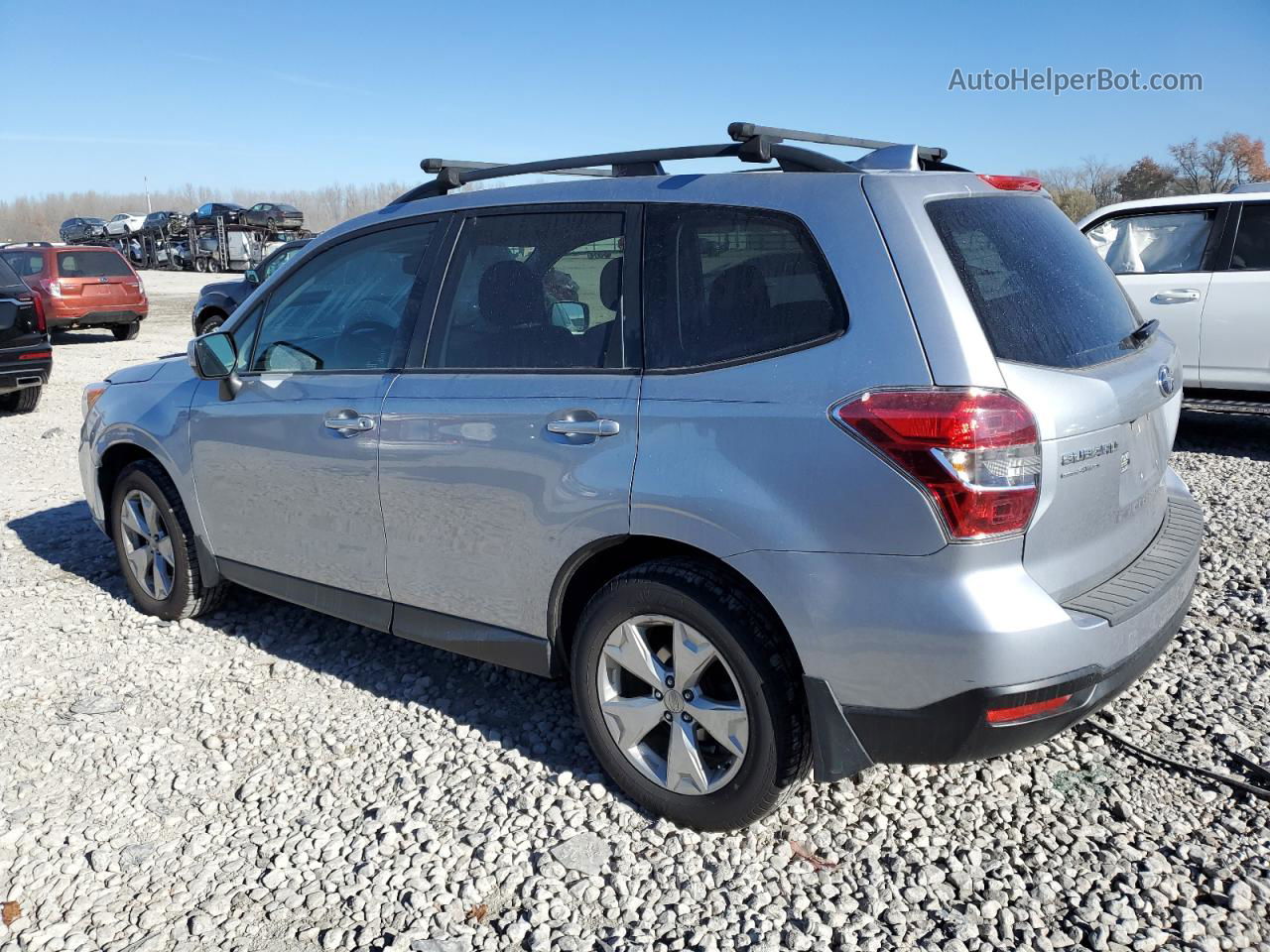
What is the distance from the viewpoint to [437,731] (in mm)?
3707

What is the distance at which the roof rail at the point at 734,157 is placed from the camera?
2.89 metres

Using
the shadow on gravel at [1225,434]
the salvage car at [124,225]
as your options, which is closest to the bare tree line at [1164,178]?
the shadow on gravel at [1225,434]

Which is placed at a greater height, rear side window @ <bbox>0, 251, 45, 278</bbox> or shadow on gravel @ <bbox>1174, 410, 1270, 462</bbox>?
rear side window @ <bbox>0, 251, 45, 278</bbox>

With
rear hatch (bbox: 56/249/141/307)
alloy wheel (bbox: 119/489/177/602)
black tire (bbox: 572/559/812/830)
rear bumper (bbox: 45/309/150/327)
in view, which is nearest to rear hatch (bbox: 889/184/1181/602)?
black tire (bbox: 572/559/812/830)

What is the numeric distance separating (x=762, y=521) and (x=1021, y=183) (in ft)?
4.39

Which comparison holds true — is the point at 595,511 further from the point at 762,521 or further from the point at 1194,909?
the point at 1194,909

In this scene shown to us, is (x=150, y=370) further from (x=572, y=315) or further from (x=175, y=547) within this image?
(x=572, y=315)

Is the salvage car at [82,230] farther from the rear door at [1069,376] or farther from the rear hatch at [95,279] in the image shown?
the rear door at [1069,376]

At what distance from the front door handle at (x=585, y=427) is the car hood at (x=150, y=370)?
2.26 meters

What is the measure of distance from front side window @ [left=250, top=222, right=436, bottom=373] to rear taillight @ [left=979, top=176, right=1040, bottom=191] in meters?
1.86

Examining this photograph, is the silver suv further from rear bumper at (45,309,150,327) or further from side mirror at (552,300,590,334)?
rear bumper at (45,309,150,327)

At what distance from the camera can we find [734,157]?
298cm

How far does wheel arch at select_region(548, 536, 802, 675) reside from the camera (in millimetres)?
2777

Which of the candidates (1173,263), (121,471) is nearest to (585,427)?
(121,471)
